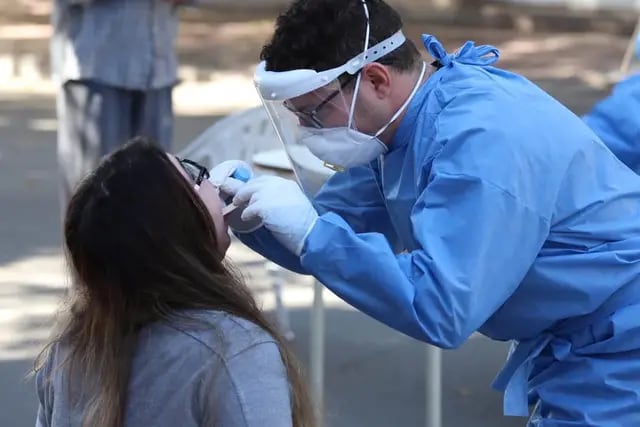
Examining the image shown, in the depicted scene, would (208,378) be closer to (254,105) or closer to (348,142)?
(348,142)

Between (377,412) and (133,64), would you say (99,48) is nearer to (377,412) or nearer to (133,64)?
(133,64)

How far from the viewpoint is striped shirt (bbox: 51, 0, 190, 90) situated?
17.1ft

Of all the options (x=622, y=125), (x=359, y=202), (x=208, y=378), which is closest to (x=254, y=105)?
(x=622, y=125)

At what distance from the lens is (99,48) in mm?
5203

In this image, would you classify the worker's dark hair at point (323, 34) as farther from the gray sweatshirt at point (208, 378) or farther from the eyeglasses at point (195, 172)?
the gray sweatshirt at point (208, 378)

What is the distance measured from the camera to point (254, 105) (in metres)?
10.2

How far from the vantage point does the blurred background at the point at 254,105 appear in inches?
186

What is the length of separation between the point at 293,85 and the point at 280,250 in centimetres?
37

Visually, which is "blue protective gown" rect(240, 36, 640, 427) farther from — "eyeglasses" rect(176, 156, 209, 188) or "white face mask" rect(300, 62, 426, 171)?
"eyeglasses" rect(176, 156, 209, 188)

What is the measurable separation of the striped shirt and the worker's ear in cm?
312

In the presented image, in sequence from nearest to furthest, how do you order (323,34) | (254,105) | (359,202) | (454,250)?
1. (454,250)
2. (323,34)
3. (359,202)
4. (254,105)

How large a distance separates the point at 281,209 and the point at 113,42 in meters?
3.30

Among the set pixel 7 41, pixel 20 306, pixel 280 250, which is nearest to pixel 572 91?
pixel 7 41

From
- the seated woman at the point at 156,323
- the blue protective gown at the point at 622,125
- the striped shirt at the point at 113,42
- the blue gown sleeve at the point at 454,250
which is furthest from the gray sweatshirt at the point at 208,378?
the striped shirt at the point at 113,42
